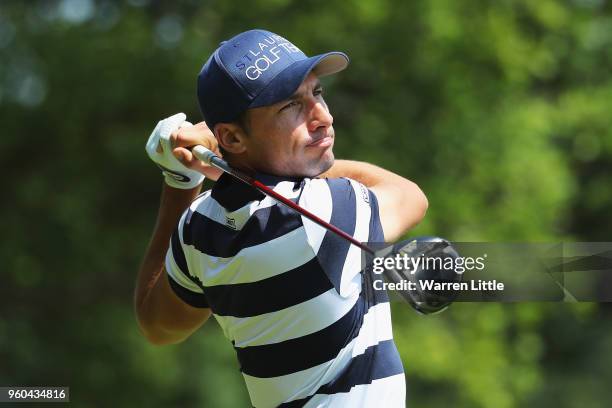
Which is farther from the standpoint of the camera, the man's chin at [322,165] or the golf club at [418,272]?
the man's chin at [322,165]

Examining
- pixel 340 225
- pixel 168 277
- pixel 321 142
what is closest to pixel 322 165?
pixel 321 142

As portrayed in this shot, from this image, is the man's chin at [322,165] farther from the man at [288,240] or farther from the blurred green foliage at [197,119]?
the blurred green foliage at [197,119]

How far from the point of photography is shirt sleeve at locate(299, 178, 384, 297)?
102 inches

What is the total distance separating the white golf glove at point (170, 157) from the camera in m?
3.12

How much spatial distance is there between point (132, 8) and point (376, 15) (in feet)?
9.78

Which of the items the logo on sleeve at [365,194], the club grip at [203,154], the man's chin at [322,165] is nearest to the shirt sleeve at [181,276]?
the club grip at [203,154]

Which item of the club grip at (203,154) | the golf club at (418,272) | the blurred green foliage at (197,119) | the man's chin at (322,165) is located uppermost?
the man's chin at (322,165)

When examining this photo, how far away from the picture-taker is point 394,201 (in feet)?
9.18

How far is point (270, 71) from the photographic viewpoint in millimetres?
2682

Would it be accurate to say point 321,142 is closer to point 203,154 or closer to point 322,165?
point 322,165

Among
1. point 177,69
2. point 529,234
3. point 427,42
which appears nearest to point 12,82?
point 177,69

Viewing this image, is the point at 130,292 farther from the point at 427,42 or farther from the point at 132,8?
the point at 427,42

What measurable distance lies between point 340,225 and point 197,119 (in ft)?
27.1

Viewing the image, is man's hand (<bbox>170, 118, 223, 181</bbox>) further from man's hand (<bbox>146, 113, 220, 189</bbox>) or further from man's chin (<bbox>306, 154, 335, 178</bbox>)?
man's chin (<bbox>306, 154, 335, 178</bbox>)
